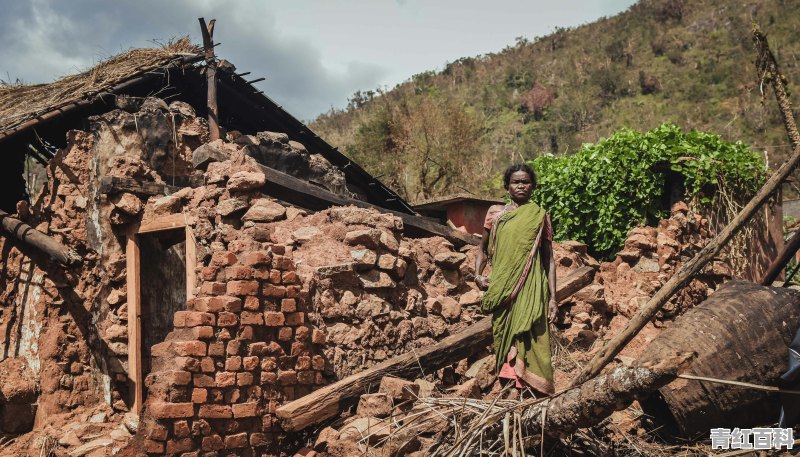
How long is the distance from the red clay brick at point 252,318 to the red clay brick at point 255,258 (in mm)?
297

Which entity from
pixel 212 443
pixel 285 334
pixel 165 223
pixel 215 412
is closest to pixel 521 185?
pixel 285 334

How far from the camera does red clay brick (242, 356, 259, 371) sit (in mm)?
3771

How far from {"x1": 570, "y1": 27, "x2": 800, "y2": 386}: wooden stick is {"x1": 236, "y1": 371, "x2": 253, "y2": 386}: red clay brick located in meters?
1.84

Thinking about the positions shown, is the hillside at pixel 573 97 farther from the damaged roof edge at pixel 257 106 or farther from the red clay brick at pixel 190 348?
the red clay brick at pixel 190 348

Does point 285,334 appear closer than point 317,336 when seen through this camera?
Yes

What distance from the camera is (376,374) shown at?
407 cm

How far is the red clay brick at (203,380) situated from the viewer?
360 centimetres

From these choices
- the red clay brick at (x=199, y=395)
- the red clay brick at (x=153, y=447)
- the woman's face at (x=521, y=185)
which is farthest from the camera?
the woman's face at (x=521, y=185)

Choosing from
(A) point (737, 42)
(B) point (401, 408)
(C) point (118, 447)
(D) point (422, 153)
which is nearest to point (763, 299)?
(B) point (401, 408)

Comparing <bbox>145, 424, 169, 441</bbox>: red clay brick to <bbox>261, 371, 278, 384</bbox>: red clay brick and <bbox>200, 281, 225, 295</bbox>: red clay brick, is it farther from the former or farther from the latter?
<bbox>200, 281, 225, 295</bbox>: red clay brick

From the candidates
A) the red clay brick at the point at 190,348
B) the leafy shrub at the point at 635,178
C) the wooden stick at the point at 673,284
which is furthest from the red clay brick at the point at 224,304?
the leafy shrub at the point at 635,178

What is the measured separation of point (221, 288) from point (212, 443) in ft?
2.90

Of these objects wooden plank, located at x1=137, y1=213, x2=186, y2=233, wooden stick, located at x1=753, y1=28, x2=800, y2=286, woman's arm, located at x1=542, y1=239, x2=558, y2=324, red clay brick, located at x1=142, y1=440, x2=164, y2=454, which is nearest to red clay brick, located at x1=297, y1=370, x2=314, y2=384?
red clay brick, located at x1=142, y1=440, x2=164, y2=454

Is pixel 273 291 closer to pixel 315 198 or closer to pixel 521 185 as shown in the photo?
pixel 521 185
